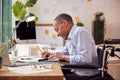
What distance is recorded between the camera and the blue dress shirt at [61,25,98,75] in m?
2.74

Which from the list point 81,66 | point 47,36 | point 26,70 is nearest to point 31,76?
point 26,70

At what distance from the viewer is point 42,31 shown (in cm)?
432

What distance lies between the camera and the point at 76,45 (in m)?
2.83

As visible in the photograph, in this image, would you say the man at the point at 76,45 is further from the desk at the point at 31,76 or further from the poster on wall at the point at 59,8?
the poster on wall at the point at 59,8

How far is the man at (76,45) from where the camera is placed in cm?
275

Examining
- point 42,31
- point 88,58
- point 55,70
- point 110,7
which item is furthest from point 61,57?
point 110,7

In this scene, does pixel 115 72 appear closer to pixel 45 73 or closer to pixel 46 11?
pixel 46 11

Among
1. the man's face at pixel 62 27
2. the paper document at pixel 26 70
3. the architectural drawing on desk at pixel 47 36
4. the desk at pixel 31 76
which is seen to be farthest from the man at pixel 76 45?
the architectural drawing on desk at pixel 47 36

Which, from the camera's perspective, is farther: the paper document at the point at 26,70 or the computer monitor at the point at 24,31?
the computer monitor at the point at 24,31

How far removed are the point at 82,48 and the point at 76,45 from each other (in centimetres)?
→ 11

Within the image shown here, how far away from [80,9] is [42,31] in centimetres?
70

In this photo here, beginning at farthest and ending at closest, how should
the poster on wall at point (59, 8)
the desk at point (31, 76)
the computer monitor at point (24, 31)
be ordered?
the poster on wall at point (59, 8) → the computer monitor at point (24, 31) → the desk at point (31, 76)

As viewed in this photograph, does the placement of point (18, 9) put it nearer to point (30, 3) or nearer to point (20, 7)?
point (20, 7)

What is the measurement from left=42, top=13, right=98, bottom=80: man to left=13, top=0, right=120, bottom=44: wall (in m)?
1.31
